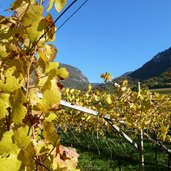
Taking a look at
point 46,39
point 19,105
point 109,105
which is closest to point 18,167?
point 19,105

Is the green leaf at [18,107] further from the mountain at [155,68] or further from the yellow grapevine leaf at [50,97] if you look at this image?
the mountain at [155,68]

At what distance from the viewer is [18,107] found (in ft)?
2.79

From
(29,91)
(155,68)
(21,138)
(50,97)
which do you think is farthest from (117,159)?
(155,68)

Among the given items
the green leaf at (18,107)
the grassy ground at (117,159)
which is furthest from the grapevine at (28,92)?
the grassy ground at (117,159)

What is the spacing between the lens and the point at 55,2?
1.05 m

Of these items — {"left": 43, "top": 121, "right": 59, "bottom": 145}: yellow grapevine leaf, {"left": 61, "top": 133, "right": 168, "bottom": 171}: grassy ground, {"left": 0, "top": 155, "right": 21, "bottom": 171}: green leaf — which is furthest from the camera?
{"left": 61, "top": 133, "right": 168, "bottom": 171}: grassy ground

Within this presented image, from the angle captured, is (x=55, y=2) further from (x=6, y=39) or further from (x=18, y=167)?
(x=18, y=167)

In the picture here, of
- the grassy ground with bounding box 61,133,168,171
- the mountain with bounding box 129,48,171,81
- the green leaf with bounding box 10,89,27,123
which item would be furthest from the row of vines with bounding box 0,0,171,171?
the mountain with bounding box 129,48,171,81

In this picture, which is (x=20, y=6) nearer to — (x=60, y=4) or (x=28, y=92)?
(x=60, y=4)

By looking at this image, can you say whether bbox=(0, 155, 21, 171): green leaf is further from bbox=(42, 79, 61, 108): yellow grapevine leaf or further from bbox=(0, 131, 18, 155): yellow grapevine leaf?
bbox=(42, 79, 61, 108): yellow grapevine leaf

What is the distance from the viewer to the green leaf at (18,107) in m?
0.84

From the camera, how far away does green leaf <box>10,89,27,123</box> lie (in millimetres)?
840

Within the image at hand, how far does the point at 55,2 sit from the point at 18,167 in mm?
535

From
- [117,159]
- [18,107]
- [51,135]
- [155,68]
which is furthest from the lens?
[155,68]
